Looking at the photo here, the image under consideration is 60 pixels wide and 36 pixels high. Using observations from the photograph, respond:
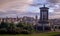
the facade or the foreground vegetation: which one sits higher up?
the facade

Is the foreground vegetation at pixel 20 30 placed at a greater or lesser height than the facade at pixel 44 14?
lesser

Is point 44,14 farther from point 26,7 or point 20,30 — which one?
point 20,30

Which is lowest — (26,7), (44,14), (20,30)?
(20,30)

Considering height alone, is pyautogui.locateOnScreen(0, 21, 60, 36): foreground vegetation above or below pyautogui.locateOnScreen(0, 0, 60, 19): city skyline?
below

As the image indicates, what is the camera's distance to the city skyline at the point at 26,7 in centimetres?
262

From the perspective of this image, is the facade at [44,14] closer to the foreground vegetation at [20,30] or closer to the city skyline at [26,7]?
the city skyline at [26,7]

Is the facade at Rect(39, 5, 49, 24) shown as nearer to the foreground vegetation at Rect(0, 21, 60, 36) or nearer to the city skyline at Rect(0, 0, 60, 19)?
the city skyline at Rect(0, 0, 60, 19)

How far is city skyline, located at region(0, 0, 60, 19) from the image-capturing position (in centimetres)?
262

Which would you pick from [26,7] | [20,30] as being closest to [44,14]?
[26,7]

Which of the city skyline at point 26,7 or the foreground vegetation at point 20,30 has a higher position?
the city skyline at point 26,7

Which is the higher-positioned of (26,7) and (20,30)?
(26,7)

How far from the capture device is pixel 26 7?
8.70ft

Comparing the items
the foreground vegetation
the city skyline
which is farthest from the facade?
the foreground vegetation

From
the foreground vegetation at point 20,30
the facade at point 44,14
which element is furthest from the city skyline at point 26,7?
the foreground vegetation at point 20,30
